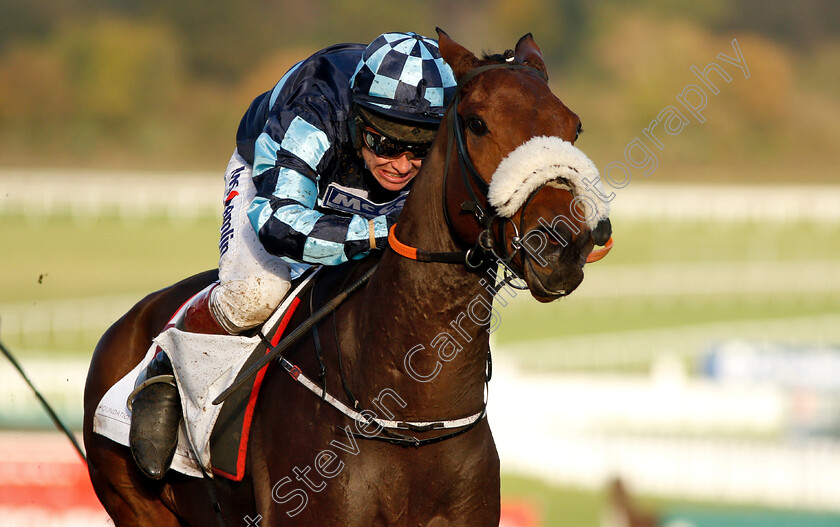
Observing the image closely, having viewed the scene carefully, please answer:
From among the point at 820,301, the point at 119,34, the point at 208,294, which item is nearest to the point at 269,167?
the point at 208,294

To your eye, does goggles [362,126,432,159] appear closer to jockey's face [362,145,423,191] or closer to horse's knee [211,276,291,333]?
jockey's face [362,145,423,191]

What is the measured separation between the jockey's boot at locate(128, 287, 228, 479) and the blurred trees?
1253 inches

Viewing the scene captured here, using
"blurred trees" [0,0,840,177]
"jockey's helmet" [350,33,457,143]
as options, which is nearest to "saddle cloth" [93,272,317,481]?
"jockey's helmet" [350,33,457,143]

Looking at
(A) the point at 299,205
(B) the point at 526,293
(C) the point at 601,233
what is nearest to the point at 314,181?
(A) the point at 299,205

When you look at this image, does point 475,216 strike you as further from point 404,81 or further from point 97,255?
point 97,255

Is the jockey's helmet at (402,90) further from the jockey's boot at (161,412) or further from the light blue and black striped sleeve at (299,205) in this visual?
the jockey's boot at (161,412)

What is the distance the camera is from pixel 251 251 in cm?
353

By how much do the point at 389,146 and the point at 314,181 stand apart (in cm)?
26

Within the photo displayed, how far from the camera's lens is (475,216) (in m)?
2.67

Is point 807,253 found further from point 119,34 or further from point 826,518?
point 119,34

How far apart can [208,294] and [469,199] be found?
4.23 feet

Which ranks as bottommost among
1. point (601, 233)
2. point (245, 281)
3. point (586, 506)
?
point (586, 506)

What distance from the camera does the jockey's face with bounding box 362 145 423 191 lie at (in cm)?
339

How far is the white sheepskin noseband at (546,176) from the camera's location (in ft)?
8.05
